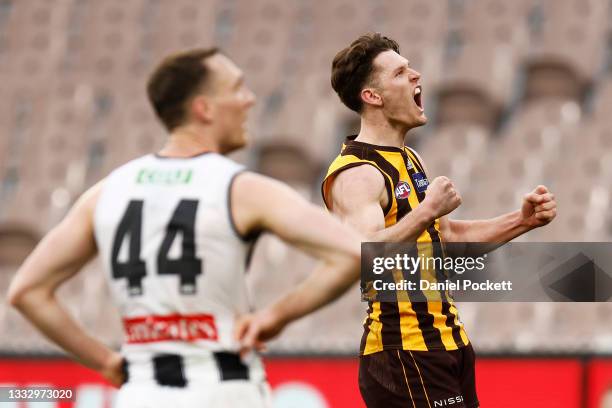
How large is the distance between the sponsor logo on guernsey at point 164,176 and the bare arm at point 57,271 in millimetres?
170

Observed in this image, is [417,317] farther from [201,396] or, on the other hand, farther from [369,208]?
[201,396]

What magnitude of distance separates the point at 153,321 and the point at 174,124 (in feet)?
1.92

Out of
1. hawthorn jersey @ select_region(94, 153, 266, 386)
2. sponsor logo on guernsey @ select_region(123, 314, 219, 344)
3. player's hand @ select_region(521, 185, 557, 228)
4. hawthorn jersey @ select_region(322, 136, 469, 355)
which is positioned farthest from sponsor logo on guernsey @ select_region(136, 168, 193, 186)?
player's hand @ select_region(521, 185, 557, 228)

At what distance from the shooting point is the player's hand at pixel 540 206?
459 cm

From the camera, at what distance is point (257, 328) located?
3027 millimetres

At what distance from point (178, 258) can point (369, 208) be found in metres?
1.40

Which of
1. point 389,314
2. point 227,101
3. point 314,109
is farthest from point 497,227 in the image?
point 314,109

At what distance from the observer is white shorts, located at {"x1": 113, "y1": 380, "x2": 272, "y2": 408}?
308cm

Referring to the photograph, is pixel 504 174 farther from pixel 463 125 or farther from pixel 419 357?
pixel 419 357

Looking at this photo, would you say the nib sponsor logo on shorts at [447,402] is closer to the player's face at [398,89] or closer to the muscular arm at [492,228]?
the muscular arm at [492,228]

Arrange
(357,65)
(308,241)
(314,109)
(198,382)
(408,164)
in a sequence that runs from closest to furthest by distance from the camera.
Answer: (308,241) → (198,382) → (408,164) → (357,65) → (314,109)

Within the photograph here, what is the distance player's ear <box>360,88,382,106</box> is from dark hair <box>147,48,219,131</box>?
1.63 meters

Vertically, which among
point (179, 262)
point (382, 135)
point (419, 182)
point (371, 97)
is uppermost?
point (371, 97)

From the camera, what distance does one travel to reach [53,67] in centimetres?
1697
